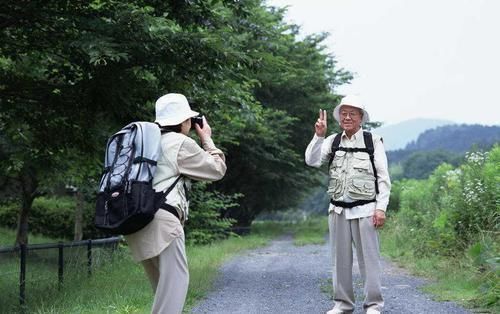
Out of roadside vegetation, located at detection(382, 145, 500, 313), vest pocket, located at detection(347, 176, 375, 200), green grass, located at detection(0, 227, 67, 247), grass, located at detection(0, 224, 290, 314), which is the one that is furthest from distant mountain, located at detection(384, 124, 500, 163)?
vest pocket, located at detection(347, 176, 375, 200)

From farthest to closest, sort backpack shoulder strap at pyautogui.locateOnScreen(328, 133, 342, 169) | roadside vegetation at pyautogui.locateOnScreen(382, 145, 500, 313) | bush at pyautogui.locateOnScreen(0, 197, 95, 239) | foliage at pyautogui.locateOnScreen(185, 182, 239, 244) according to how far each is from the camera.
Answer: bush at pyautogui.locateOnScreen(0, 197, 95, 239) < foliage at pyautogui.locateOnScreen(185, 182, 239, 244) < roadside vegetation at pyautogui.locateOnScreen(382, 145, 500, 313) < backpack shoulder strap at pyautogui.locateOnScreen(328, 133, 342, 169)

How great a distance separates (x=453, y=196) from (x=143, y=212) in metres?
8.21

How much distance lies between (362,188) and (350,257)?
723 mm

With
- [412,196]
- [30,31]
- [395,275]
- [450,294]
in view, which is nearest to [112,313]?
[30,31]

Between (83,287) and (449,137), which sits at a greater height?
(449,137)

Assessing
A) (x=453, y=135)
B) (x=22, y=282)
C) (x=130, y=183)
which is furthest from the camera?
(x=453, y=135)

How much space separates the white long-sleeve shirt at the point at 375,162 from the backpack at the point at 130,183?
7.41ft

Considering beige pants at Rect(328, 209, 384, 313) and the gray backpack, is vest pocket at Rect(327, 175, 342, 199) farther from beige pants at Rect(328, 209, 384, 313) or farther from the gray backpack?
the gray backpack

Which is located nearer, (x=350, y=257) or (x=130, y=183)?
(x=130, y=183)

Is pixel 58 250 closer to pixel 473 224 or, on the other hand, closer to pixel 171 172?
pixel 171 172

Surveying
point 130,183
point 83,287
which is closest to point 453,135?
point 83,287

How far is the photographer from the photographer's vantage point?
4527 mm

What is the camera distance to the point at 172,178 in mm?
4602

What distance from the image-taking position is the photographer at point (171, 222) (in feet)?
14.9
